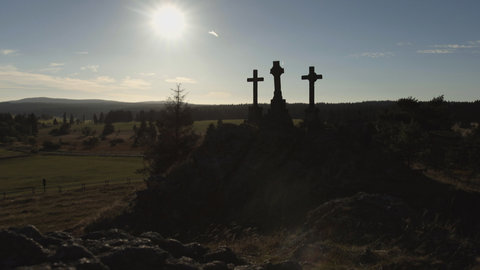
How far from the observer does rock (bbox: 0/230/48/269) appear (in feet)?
20.6

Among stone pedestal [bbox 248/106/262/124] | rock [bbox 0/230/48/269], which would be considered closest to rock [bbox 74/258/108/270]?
rock [bbox 0/230/48/269]

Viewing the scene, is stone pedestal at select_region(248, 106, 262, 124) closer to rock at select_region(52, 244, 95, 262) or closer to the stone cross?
the stone cross

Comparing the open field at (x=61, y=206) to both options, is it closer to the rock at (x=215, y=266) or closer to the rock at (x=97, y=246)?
the rock at (x=97, y=246)

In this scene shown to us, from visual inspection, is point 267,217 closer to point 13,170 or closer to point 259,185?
point 259,185

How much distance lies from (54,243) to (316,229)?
8.09m

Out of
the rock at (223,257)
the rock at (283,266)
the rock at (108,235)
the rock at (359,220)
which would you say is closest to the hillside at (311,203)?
the rock at (359,220)

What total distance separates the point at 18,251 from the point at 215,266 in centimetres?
416

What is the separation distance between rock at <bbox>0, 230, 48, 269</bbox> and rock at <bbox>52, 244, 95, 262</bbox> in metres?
0.24

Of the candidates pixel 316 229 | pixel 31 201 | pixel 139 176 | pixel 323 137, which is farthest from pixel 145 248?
pixel 139 176

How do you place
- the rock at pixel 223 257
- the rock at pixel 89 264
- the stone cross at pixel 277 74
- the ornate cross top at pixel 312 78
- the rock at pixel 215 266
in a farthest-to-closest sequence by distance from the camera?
the ornate cross top at pixel 312 78, the stone cross at pixel 277 74, the rock at pixel 223 257, the rock at pixel 215 266, the rock at pixel 89 264

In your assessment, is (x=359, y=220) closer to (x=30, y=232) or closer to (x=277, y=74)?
(x=30, y=232)

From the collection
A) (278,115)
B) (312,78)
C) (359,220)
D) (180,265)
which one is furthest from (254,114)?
(180,265)

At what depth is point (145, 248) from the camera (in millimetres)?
7461

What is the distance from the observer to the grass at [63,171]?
164ft
